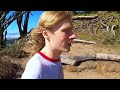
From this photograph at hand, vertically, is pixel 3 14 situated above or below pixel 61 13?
above

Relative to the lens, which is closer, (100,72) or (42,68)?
(42,68)

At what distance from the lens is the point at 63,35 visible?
122cm

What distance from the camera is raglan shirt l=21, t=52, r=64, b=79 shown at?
44.8 inches

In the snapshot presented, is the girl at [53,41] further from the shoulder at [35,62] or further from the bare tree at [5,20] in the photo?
Result: the bare tree at [5,20]

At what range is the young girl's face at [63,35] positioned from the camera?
1213mm

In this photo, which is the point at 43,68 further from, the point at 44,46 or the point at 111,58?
the point at 111,58

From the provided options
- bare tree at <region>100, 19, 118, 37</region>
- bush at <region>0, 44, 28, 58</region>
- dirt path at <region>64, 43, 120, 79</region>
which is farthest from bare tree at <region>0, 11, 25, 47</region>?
bare tree at <region>100, 19, 118, 37</region>

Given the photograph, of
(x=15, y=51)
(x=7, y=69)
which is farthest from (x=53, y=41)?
(x=15, y=51)

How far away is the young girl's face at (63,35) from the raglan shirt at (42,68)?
2.8 inches

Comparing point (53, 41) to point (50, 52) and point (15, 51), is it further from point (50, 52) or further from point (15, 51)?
point (15, 51)

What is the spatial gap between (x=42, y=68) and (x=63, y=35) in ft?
0.52

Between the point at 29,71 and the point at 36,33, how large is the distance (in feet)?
0.78
